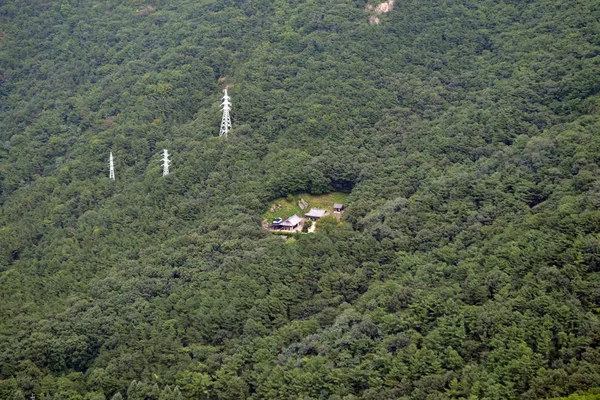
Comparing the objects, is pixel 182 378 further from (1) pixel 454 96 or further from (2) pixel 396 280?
(1) pixel 454 96

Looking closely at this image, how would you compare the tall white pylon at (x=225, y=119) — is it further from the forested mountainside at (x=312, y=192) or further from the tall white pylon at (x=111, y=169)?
the tall white pylon at (x=111, y=169)

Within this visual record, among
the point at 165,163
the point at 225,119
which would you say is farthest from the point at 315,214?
the point at 165,163

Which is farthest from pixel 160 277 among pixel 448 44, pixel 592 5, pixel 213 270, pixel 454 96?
pixel 592 5

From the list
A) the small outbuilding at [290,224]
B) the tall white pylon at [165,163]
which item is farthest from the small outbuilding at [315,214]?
the tall white pylon at [165,163]

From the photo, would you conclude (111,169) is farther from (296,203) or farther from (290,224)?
(290,224)

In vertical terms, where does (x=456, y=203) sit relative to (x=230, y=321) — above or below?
above

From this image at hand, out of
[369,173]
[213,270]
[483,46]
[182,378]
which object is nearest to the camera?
[182,378]

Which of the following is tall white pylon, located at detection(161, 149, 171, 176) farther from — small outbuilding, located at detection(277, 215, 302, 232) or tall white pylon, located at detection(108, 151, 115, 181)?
small outbuilding, located at detection(277, 215, 302, 232)
